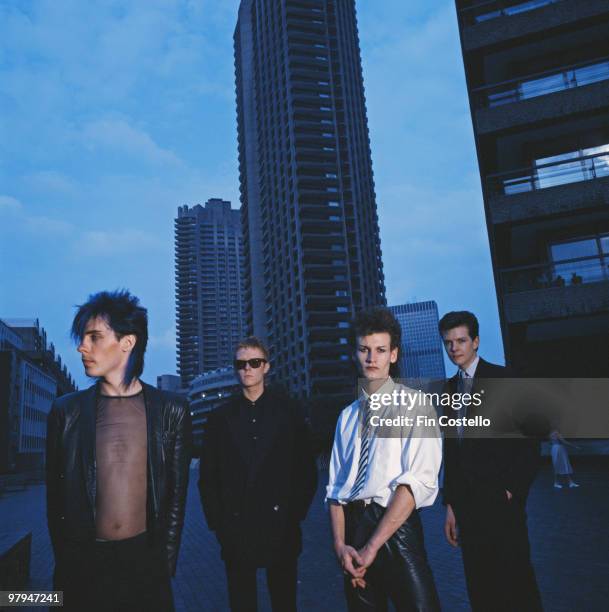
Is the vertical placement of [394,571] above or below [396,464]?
below

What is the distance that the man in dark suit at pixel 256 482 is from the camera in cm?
309

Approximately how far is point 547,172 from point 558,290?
444 centimetres

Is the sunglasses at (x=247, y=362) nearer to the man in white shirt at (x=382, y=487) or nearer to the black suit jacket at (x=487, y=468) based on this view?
the man in white shirt at (x=382, y=487)

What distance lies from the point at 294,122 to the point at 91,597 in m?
101

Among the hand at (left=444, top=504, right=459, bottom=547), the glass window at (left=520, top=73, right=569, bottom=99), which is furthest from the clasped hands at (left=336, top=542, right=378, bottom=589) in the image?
the glass window at (left=520, top=73, right=569, bottom=99)

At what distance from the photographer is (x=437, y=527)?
8.29 meters

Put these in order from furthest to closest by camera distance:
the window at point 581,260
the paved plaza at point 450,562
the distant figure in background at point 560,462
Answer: the window at point 581,260 → the distant figure in background at point 560,462 → the paved plaza at point 450,562

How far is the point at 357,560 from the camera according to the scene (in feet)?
6.81

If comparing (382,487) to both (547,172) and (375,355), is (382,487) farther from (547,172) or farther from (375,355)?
(547,172)

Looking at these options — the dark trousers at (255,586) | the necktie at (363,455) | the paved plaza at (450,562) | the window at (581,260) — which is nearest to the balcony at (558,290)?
the window at (581,260)

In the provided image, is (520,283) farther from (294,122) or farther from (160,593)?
(294,122)

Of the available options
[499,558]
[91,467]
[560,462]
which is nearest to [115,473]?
[91,467]

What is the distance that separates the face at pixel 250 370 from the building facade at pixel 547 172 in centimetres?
1492

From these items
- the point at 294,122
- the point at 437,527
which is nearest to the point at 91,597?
the point at 437,527
